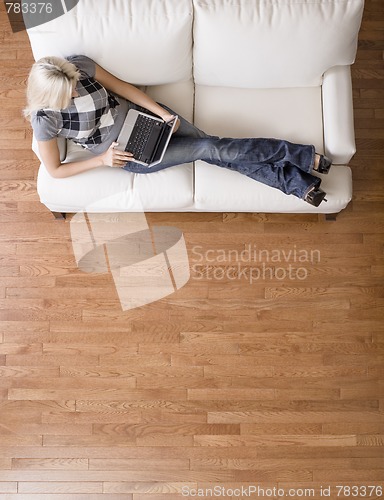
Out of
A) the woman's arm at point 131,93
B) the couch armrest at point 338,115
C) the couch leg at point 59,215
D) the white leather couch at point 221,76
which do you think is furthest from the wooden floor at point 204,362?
the woman's arm at point 131,93

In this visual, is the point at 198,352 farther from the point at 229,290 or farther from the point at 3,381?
the point at 3,381

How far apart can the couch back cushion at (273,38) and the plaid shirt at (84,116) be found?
413 millimetres

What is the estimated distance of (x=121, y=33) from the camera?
2.09m

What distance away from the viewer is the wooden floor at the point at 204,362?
2.44 meters

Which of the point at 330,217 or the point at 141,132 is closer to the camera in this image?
the point at 141,132

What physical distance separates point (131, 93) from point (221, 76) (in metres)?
0.38

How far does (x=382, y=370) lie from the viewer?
2.51m

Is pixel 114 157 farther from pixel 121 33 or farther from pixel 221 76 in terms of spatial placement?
pixel 221 76

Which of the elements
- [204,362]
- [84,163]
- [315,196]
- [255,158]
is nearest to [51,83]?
[84,163]

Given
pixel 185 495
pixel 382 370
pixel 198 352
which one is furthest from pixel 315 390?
pixel 185 495

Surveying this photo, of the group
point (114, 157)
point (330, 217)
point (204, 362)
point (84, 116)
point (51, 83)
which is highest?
point (51, 83)

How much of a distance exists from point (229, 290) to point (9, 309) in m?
1.01

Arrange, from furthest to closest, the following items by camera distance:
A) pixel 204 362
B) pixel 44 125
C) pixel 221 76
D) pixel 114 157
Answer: pixel 204 362, pixel 221 76, pixel 114 157, pixel 44 125

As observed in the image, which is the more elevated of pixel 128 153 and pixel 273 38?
pixel 273 38
